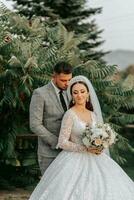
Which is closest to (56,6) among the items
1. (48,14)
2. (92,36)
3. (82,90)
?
(48,14)

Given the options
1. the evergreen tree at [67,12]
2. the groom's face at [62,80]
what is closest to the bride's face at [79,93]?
the groom's face at [62,80]

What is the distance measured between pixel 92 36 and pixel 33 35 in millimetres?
19637

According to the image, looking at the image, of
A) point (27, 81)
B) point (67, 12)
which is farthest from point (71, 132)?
point (67, 12)

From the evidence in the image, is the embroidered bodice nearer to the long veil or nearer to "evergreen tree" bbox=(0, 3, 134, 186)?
the long veil

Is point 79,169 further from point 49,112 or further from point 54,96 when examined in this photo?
point 54,96

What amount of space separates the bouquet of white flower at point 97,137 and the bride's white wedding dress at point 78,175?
0.48 ft

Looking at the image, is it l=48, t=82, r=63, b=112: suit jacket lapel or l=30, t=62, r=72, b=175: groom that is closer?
l=30, t=62, r=72, b=175: groom

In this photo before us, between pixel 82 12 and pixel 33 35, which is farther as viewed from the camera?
pixel 82 12

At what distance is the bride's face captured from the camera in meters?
6.54

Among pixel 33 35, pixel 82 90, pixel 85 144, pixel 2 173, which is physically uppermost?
pixel 33 35

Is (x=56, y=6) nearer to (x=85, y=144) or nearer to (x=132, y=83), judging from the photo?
(x=132, y=83)

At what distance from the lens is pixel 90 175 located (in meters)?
6.45

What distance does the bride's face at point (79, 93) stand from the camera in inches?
257

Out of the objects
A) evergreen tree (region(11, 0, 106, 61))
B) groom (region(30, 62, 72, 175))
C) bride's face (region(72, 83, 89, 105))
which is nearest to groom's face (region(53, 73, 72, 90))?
groom (region(30, 62, 72, 175))
